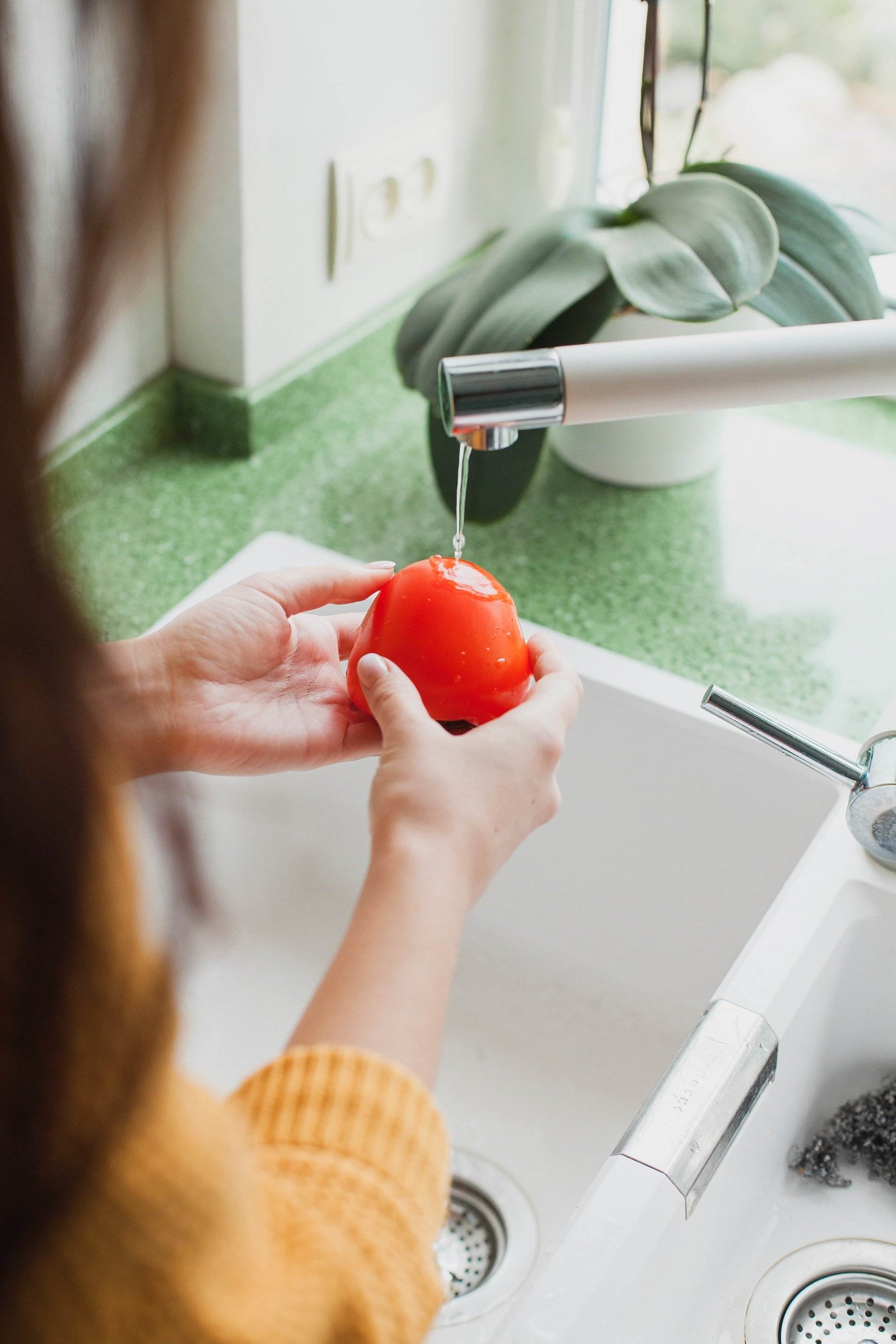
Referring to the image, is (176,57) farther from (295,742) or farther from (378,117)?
(378,117)

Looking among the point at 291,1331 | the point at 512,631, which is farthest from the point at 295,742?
the point at 291,1331

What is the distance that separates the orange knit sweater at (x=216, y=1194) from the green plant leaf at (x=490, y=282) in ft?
2.05

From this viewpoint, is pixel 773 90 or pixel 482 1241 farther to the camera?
pixel 773 90

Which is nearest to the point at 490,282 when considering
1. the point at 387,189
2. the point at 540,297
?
the point at 540,297

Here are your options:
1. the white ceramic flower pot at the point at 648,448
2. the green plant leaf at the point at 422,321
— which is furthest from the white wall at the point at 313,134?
the white ceramic flower pot at the point at 648,448

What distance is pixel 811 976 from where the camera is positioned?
701 millimetres

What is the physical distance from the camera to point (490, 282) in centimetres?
100

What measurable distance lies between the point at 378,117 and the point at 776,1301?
1029 millimetres

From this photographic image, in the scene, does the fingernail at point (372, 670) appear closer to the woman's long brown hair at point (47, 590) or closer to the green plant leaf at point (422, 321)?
the woman's long brown hair at point (47, 590)

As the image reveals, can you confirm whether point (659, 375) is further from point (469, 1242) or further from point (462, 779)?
point (469, 1242)

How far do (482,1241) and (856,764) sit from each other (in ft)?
1.30

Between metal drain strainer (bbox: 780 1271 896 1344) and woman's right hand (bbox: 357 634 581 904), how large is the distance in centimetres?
33

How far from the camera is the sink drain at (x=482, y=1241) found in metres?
0.79

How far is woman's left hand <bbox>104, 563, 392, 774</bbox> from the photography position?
0.75 m
